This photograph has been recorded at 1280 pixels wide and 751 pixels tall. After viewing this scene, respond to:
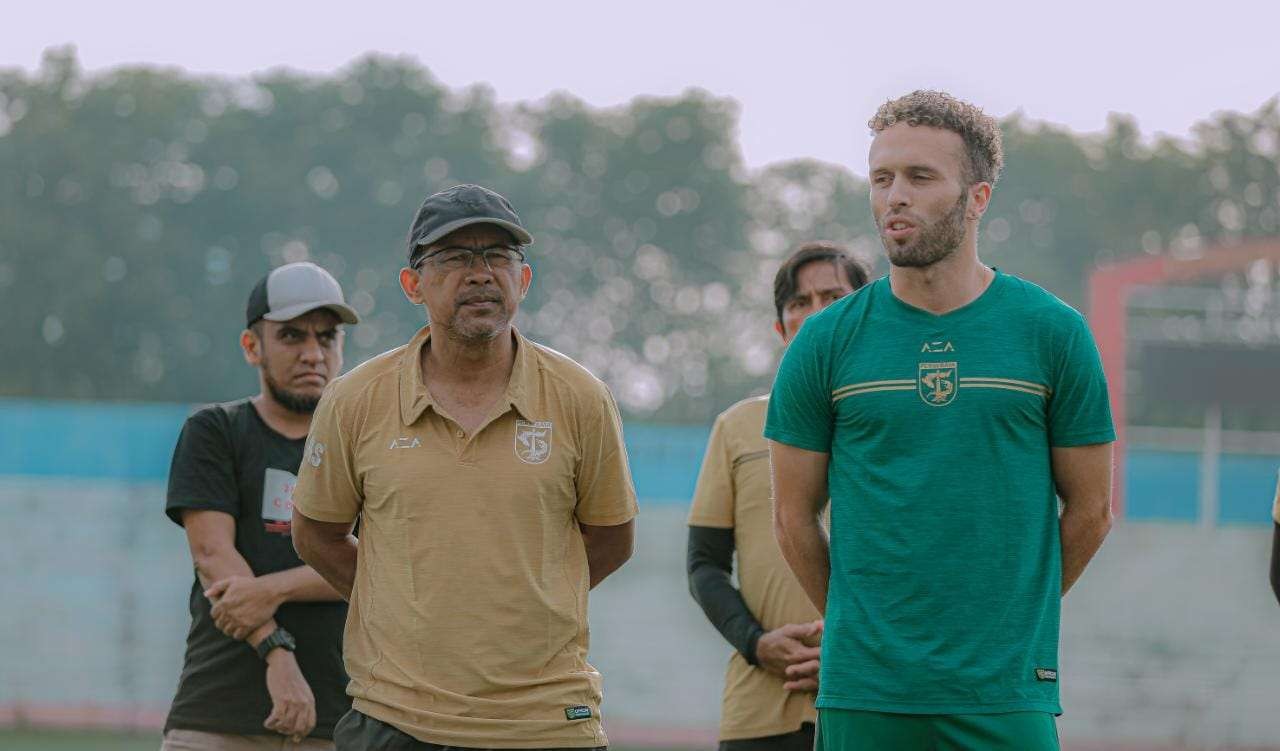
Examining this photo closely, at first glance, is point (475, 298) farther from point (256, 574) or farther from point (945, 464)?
point (256, 574)

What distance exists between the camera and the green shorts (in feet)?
11.4

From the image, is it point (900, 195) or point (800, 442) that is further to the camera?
point (800, 442)

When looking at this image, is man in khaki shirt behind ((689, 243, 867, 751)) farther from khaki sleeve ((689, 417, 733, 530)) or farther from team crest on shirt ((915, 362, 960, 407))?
team crest on shirt ((915, 362, 960, 407))

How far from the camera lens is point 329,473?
13.5ft

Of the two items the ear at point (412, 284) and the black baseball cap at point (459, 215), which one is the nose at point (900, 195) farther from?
the ear at point (412, 284)

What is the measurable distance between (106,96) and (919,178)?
55748 mm

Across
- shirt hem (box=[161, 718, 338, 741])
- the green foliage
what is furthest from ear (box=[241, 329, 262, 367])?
the green foliage

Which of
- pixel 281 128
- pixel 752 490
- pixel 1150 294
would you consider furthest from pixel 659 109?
pixel 752 490

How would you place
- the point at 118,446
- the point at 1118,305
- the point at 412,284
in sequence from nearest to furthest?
1. the point at 412,284
2. the point at 118,446
3. the point at 1118,305

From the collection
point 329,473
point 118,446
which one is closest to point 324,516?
point 329,473

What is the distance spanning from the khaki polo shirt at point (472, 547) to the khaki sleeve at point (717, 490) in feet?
3.26

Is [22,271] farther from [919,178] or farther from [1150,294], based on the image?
[919,178]

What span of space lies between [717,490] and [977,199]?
1.62 m

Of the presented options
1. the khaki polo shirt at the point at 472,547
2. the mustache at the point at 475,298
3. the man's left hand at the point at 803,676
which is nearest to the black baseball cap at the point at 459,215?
the mustache at the point at 475,298
